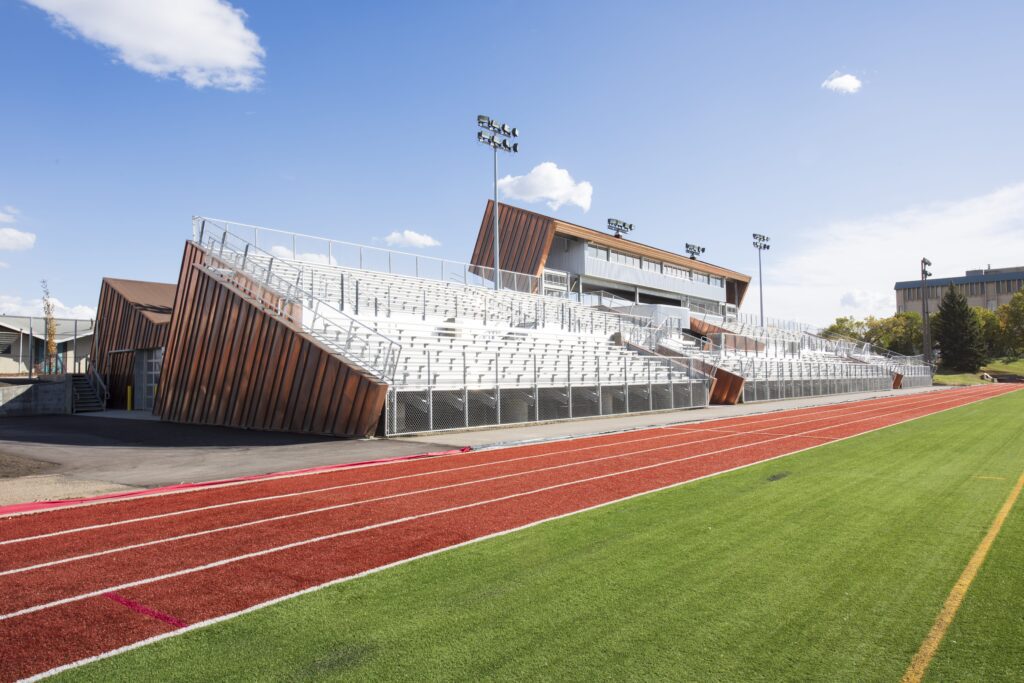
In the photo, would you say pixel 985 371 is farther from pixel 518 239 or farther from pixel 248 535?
pixel 248 535

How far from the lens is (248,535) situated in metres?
6.98

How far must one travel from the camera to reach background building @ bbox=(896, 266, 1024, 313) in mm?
112125

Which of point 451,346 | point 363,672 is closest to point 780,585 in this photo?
point 363,672

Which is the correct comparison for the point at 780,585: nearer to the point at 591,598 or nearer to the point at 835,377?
the point at 591,598

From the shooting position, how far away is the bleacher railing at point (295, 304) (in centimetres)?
1800

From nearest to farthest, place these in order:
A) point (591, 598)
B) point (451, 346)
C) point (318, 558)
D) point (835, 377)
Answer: point (591, 598), point (318, 558), point (451, 346), point (835, 377)

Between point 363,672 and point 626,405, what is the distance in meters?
22.5

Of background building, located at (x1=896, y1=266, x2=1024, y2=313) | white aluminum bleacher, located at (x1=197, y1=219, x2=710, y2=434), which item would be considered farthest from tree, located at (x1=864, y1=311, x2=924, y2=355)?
white aluminum bleacher, located at (x1=197, y1=219, x2=710, y2=434)

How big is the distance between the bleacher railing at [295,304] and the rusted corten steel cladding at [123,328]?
24.6ft

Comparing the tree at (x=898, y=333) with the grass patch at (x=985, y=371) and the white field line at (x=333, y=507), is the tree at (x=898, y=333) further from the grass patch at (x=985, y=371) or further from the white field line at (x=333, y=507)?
the white field line at (x=333, y=507)

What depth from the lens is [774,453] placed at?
13695mm

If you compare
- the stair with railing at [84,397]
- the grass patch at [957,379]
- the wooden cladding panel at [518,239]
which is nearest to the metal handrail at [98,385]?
the stair with railing at [84,397]

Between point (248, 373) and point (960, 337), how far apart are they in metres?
86.8

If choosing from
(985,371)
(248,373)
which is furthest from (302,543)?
(985,371)
